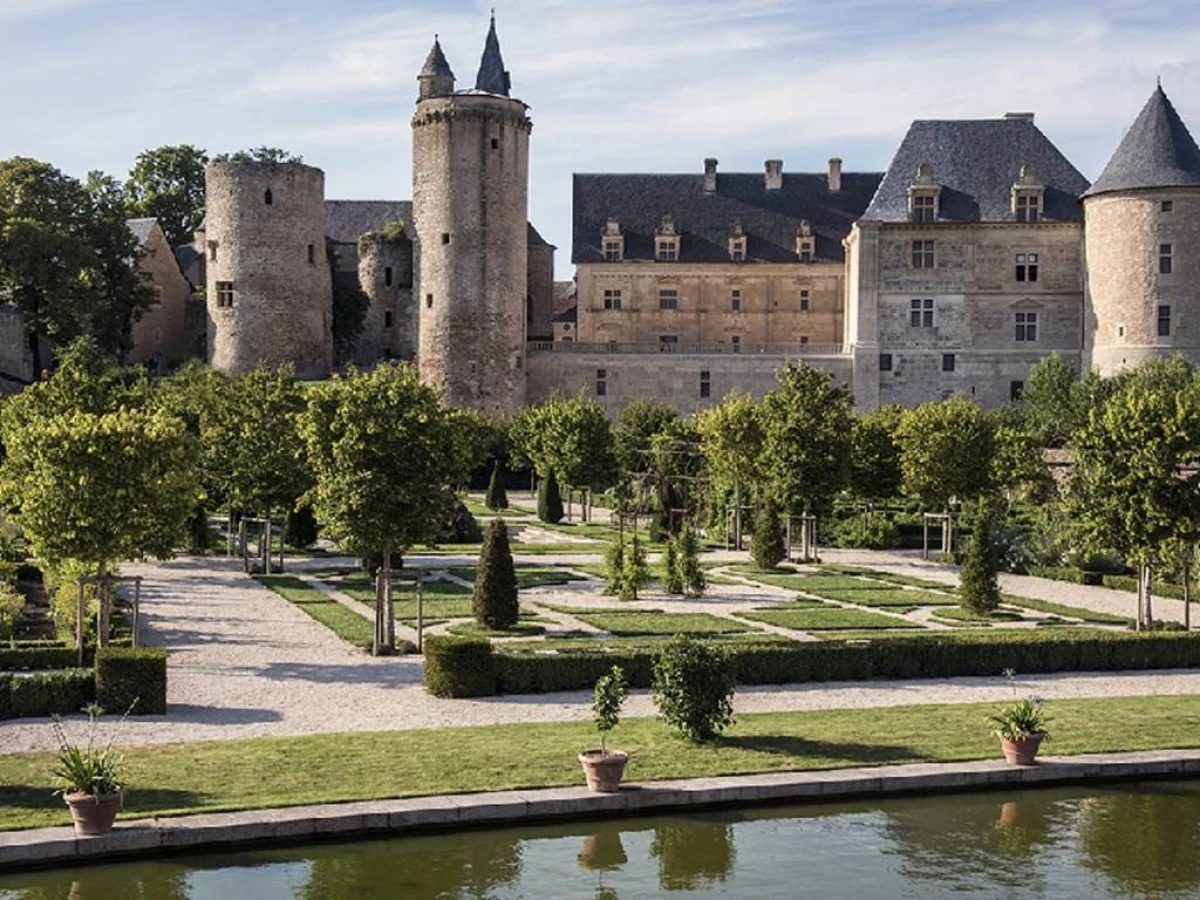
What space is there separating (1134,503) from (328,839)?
1508cm

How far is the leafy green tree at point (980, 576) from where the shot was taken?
27.0m

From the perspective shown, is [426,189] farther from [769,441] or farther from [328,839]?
[328,839]

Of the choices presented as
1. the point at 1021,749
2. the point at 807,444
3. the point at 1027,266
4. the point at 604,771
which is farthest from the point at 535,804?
the point at 1027,266

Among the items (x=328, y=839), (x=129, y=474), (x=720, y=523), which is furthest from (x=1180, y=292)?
(x=328, y=839)

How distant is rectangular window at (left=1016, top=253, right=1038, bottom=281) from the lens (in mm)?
61469

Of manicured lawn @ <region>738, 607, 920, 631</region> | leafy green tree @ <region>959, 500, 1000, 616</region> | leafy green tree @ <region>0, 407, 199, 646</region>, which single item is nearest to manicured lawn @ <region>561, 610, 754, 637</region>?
manicured lawn @ <region>738, 607, 920, 631</region>

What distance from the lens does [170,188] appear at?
76375 mm

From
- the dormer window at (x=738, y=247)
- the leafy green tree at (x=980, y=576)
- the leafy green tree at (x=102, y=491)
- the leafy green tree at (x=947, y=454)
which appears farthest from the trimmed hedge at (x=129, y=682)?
the dormer window at (x=738, y=247)

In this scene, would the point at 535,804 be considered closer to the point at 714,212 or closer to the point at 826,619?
the point at 826,619

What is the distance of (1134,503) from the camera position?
2484 centimetres

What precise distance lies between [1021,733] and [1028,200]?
47544 mm

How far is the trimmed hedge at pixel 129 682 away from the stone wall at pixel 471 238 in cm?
4221

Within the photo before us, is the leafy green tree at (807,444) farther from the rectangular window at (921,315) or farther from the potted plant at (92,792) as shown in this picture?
the rectangular window at (921,315)

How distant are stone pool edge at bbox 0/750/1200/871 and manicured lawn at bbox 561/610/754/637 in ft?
25.8
